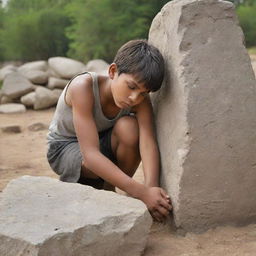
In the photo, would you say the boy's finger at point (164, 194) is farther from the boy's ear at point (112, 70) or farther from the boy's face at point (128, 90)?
the boy's ear at point (112, 70)

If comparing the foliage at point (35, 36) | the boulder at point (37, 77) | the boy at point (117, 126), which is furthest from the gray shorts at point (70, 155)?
the foliage at point (35, 36)

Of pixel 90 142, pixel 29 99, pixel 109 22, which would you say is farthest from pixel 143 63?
pixel 109 22

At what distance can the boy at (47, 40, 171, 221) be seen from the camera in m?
2.26

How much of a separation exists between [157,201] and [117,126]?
460mm

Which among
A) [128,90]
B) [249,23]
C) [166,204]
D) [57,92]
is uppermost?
[128,90]

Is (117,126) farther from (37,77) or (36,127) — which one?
(37,77)

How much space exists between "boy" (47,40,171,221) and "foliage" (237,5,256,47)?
11590 mm

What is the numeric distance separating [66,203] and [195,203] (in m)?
0.59

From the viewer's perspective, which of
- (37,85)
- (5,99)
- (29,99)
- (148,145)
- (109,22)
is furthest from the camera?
(109,22)

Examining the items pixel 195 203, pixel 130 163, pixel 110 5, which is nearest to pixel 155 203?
pixel 195 203

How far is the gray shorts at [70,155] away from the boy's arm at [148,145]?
0.28m

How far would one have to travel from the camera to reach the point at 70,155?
258cm

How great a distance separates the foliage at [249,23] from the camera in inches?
541

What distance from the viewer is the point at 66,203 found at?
198 cm
